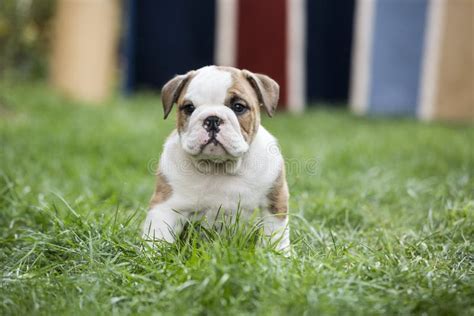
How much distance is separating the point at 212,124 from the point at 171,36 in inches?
279

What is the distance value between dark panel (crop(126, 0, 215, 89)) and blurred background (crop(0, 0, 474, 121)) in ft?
0.05

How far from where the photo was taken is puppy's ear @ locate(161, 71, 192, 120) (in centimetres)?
376

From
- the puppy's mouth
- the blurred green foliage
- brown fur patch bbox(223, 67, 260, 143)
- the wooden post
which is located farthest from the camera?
the blurred green foliage

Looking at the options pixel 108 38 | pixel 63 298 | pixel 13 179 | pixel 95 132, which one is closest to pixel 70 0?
pixel 108 38

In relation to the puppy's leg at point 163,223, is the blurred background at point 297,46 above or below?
above

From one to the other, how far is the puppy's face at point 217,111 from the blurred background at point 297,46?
6280 millimetres

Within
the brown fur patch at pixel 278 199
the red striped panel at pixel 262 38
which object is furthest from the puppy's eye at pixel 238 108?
the red striped panel at pixel 262 38

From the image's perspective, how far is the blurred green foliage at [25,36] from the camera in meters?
10.4

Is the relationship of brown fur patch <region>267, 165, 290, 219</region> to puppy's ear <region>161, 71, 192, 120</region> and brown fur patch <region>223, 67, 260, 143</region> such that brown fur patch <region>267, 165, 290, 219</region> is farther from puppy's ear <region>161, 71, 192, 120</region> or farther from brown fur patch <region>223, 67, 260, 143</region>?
puppy's ear <region>161, 71, 192, 120</region>

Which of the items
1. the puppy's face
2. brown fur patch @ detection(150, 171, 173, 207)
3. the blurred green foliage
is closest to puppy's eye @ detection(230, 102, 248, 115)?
the puppy's face

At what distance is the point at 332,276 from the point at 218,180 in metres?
0.87

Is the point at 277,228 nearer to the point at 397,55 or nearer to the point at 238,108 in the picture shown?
the point at 238,108

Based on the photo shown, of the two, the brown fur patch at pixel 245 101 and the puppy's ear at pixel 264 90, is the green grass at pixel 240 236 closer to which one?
the brown fur patch at pixel 245 101

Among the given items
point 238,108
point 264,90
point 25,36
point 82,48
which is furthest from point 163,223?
point 25,36
